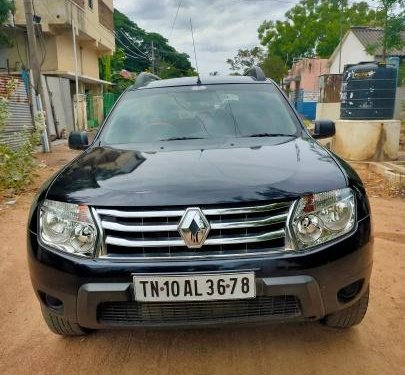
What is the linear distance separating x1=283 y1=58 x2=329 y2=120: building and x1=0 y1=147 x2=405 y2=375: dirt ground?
26.6 metres

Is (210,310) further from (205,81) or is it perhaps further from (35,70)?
(35,70)

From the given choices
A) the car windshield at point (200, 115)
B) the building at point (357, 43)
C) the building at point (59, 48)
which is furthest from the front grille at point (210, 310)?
the building at point (357, 43)

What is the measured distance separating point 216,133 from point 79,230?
4.46 feet

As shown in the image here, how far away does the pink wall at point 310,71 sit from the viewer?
1476 inches

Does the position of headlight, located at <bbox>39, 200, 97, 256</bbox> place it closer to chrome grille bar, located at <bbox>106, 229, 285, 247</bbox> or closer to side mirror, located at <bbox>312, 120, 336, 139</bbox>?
chrome grille bar, located at <bbox>106, 229, 285, 247</bbox>

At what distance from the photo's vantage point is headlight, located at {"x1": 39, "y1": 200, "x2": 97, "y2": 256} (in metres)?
2.05

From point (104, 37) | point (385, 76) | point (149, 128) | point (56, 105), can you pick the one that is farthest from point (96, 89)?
point (149, 128)

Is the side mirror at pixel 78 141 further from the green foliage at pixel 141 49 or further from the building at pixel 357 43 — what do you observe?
the green foliage at pixel 141 49

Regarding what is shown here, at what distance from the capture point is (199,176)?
7.10 feet

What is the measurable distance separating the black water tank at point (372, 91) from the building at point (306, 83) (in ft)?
65.5

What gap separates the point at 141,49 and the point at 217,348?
2162 inches

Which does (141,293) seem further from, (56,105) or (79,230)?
(56,105)

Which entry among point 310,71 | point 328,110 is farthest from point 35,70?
point 310,71

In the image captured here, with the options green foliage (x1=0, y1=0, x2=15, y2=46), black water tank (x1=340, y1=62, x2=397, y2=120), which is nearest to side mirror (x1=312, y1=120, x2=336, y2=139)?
black water tank (x1=340, y1=62, x2=397, y2=120)
